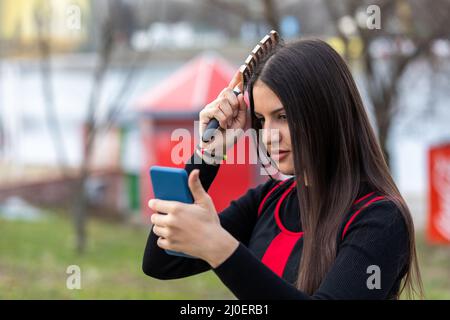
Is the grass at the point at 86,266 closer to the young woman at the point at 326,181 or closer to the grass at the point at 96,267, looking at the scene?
the grass at the point at 96,267

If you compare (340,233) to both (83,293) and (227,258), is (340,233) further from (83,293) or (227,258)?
(83,293)

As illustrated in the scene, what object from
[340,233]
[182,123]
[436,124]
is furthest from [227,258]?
[436,124]

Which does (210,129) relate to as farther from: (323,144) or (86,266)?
(86,266)

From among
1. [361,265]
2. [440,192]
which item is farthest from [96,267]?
[361,265]

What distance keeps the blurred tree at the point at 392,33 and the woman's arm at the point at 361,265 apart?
561cm

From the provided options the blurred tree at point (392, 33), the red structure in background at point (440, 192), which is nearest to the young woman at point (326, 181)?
the blurred tree at point (392, 33)

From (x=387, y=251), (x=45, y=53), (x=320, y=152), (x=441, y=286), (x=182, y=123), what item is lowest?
(x=441, y=286)

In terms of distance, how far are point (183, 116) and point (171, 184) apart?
8.50 meters

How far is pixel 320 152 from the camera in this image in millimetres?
1604

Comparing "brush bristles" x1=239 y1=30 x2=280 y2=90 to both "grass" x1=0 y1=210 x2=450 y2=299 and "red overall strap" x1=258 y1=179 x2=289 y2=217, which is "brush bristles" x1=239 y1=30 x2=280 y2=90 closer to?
"red overall strap" x1=258 y1=179 x2=289 y2=217

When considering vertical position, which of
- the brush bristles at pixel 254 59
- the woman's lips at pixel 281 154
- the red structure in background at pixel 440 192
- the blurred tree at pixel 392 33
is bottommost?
the red structure in background at pixel 440 192

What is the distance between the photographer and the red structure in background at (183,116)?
9398 millimetres

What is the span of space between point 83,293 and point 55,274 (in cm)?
144

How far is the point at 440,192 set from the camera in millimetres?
8586
